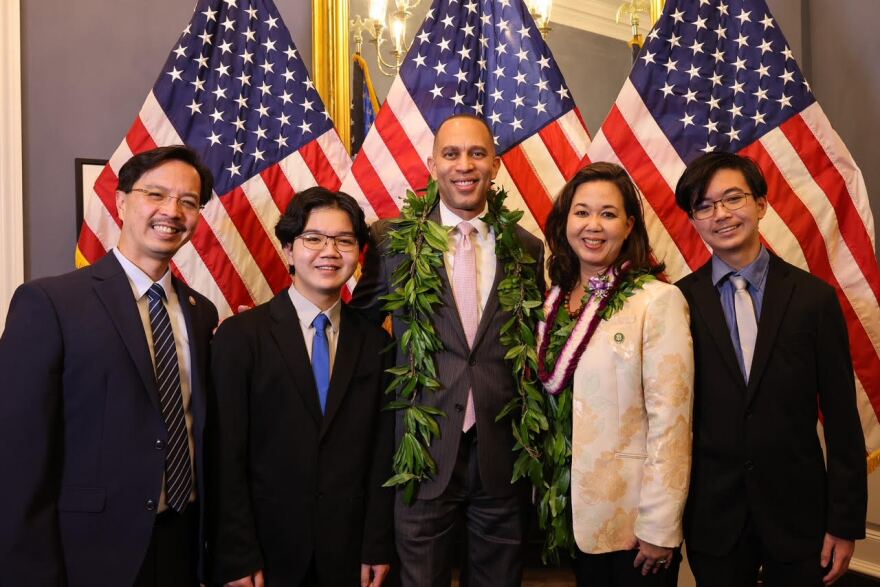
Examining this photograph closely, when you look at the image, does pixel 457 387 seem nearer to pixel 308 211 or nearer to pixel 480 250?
pixel 480 250

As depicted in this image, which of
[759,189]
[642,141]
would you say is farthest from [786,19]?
[759,189]

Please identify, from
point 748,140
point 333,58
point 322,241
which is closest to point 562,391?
point 322,241

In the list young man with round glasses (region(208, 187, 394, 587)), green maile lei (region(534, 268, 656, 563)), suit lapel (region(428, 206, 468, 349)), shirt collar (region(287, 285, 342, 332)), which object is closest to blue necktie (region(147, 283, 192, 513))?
young man with round glasses (region(208, 187, 394, 587))

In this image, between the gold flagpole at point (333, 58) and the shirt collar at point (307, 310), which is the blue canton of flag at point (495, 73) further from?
the shirt collar at point (307, 310)

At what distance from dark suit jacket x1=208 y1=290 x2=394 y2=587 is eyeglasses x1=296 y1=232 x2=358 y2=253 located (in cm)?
24

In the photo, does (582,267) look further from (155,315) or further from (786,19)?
(786,19)

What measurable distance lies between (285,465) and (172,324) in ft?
1.84

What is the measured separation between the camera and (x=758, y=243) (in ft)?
7.77

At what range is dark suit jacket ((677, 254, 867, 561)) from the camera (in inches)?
85.2

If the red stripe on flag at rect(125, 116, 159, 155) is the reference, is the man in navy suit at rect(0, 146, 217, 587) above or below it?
below

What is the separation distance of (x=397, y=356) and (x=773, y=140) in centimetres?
218

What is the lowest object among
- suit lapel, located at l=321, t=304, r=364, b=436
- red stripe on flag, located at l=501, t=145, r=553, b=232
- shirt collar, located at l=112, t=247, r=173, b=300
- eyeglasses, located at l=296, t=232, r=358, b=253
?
suit lapel, located at l=321, t=304, r=364, b=436

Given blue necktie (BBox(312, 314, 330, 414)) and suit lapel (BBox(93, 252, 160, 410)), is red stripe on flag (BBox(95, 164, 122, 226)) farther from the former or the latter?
blue necktie (BBox(312, 314, 330, 414))

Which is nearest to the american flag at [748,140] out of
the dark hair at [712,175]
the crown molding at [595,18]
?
the crown molding at [595,18]
